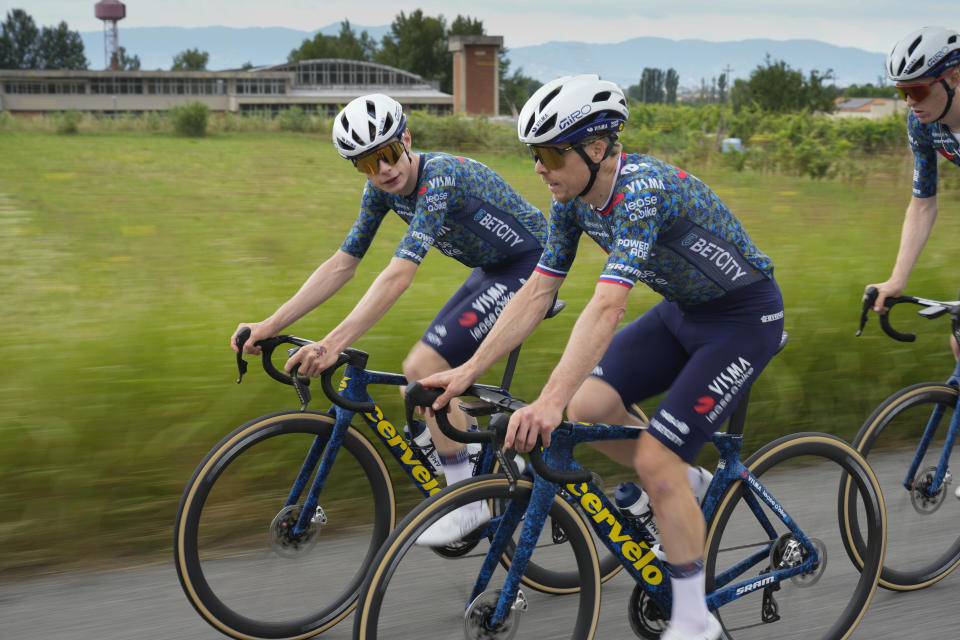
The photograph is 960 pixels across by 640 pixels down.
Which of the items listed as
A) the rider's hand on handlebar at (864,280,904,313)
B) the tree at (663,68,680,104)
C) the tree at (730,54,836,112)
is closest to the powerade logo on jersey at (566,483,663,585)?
the rider's hand on handlebar at (864,280,904,313)

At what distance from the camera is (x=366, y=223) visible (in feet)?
12.9

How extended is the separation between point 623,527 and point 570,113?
1.37 m

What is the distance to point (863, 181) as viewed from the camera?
805 inches

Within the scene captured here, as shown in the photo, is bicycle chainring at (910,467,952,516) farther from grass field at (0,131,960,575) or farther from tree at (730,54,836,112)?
tree at (730,54,836,112)

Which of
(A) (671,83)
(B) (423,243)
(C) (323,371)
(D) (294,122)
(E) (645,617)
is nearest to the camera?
(E) (645,617)

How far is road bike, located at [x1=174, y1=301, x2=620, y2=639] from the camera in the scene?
345 centimetres

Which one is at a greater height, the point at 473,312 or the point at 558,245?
Answer: the point at 558,245

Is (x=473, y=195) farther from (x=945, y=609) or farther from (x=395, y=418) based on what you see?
(x=945, y=609)

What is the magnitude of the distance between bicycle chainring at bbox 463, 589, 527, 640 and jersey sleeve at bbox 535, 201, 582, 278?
1084mm

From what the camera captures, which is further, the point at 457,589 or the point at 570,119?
the point at 457,589

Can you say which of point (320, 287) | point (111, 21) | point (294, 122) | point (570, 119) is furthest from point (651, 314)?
point (111, 21)

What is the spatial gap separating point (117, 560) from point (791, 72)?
1939 inches

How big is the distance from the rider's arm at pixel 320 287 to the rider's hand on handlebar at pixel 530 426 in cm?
142

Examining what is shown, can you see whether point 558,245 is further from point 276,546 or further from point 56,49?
point 56,49
